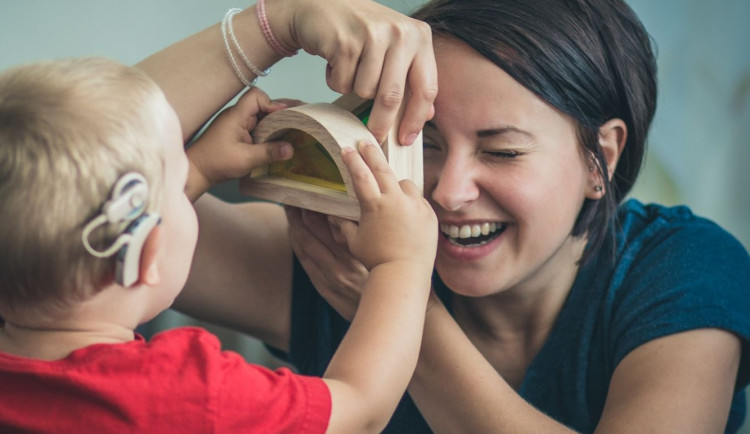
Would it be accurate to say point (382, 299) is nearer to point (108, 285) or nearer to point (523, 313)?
point (108, 285)

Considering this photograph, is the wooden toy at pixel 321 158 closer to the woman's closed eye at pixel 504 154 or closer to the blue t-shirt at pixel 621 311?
the woman's closed eye at pixel 504 154

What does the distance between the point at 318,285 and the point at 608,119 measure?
1.65 ft

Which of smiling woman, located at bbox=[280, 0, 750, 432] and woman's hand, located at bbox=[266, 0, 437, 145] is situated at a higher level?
woman's hand, located at bbox=[266, 0, 437, 145]

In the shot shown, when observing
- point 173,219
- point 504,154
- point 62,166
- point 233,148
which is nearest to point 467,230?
→ point 504,154

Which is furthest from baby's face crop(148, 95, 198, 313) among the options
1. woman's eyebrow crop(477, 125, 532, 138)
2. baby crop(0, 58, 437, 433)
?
woman's eyebrow crop(477, 125, 532, 138)

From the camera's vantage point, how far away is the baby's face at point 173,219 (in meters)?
0.72

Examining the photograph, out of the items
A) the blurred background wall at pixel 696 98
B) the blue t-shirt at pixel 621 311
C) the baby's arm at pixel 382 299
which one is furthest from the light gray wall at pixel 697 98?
the baby's arm at pixel 382 299

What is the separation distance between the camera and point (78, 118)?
65cm

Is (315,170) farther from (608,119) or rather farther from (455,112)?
(608,119)

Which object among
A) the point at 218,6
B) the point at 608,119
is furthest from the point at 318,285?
the point at 218,6

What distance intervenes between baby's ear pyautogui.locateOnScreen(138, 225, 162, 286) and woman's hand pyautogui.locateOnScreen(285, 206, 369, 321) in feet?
1.22

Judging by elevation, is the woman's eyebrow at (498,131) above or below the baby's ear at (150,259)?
below

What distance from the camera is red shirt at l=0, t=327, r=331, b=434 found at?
67 centimetres

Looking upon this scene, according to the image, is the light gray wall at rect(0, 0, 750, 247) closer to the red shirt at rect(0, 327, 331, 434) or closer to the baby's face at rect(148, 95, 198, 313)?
the baby's face at rect(148, 95, 198, 313)
